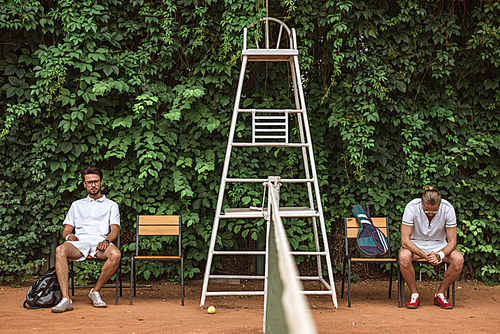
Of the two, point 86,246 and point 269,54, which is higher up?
point 269,54

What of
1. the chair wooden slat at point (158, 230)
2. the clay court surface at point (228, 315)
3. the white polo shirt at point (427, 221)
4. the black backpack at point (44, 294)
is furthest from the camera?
the chair wooden slat at point (158, 230)

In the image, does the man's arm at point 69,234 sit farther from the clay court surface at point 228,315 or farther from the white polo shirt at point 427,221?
the white polo shirt at point 427,221

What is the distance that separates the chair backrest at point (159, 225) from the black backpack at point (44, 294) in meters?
0.91

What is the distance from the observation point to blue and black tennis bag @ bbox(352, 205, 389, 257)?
4.36m

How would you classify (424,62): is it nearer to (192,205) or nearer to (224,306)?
(192,205)

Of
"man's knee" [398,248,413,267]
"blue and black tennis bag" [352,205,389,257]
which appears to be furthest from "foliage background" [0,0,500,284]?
"man's knee" [398,248,413,267]

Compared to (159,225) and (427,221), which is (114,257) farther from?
(427,221)

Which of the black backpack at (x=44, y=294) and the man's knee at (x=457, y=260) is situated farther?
the man's knee at (x=457, y=260)

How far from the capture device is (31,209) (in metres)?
4.84

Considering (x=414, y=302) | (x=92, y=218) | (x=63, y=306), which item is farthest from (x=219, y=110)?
(x=414, y=302)

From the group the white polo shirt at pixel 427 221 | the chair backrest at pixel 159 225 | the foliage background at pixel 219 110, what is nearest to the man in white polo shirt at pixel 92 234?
the chair backrest at pixel 159 225

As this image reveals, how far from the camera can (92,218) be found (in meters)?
4.22

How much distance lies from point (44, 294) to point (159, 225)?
3.92 feet

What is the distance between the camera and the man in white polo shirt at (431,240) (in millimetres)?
4004
